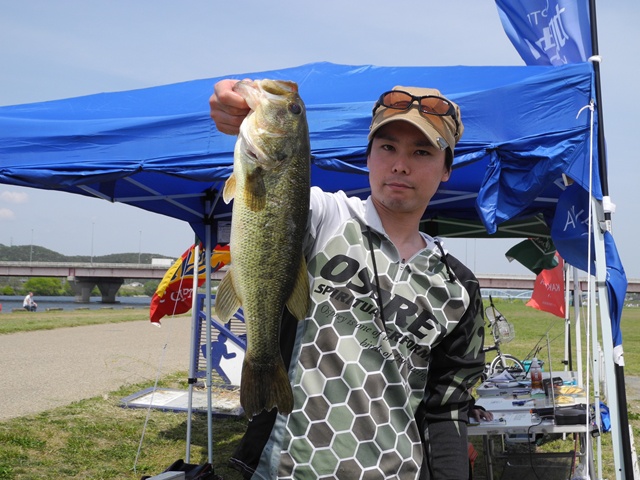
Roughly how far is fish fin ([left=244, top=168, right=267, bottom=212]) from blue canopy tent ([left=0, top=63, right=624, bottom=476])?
2.62m

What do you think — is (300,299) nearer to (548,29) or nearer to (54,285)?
(548,29)

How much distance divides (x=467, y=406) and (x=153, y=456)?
595cm

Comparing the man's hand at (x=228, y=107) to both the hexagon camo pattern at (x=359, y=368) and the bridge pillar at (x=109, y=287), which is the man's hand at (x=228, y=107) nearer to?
the hexagon camo pattern at (x=359, y=368)

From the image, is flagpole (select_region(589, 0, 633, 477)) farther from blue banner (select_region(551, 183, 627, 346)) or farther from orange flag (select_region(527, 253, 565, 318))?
orange flag (select_region(527, 253, 565, 318))

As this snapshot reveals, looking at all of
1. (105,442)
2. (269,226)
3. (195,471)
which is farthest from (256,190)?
(105,442)

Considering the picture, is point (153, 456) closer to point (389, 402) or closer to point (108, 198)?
point (108, 198)

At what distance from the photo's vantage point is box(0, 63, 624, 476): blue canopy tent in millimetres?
4277

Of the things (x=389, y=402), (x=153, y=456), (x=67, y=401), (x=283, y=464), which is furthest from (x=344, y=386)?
(x=67, y=401)

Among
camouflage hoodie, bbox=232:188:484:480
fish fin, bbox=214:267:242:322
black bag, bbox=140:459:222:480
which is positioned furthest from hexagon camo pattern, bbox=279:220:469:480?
black bag, bbox=140:459:222:480

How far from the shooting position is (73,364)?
44.4 feet

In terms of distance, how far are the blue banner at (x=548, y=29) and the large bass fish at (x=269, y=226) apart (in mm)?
3580

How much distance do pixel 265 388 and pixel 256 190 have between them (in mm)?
558

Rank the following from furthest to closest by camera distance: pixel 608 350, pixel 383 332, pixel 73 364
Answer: pixel 73 364 → pixel 608 350 → pixel 383 332

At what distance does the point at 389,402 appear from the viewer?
1.81 meters
